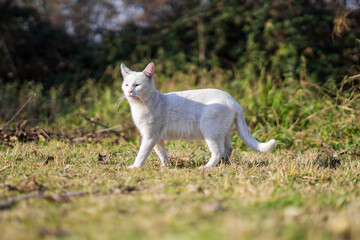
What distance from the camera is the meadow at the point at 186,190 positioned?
1520mm

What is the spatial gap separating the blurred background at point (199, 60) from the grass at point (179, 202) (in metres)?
2.07

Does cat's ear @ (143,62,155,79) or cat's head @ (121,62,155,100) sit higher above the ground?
cat's ear @ (143,62,155,79)

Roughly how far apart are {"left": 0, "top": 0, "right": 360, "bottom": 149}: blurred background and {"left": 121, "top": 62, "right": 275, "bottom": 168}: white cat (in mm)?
1661

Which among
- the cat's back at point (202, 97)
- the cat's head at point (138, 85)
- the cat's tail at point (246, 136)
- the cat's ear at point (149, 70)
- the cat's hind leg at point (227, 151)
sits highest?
the cat's ear at point (149, 70)

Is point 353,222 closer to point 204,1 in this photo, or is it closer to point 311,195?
point 311,195

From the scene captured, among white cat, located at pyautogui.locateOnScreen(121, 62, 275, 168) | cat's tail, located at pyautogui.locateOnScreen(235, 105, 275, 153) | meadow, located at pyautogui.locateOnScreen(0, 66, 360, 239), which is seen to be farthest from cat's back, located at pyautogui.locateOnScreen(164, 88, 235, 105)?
meadow, located at pyautogui.locateOnScreen(0, 66, 360, 239)

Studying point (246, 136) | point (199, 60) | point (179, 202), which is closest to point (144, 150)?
point (246, 136)

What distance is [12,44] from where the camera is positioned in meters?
9.17

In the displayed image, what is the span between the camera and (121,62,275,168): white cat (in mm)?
3355

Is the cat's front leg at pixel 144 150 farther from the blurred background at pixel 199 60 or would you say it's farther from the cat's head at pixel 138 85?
the blurred background at pixel 199 60

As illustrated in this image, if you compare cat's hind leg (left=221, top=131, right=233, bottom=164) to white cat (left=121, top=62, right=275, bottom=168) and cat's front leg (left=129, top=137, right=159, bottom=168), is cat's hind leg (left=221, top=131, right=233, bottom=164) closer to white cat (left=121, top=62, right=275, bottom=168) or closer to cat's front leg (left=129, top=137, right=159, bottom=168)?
white cat (left=121, top=62, right=275, bottom=168)

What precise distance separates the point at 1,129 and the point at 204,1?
26.9 ft

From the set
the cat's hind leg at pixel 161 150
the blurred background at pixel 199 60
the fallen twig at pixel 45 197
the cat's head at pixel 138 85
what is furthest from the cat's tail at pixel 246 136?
the fallen twig at pixel 45 197

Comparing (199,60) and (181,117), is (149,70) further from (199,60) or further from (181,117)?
(199,60)
